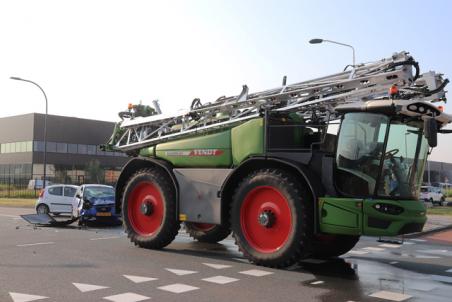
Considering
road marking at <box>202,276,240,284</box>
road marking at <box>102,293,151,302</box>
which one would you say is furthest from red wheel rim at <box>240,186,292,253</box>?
road marking at <box>102,293,151,302</box>

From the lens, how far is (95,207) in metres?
17.5

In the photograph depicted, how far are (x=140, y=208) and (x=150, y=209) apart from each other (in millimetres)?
391

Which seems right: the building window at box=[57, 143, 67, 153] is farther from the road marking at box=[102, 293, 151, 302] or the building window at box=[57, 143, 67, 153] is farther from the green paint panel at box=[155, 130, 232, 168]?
the road marking at box=[102, 293, 151, 302]

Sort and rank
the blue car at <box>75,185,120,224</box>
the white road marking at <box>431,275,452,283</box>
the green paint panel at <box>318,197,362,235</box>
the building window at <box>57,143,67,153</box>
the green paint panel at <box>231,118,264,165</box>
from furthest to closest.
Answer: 1. the building window at <box>57,143,67,153</box>
2. the blue car at <box>75,185,120,224</box>
3. the green paint panel at <box>231,118,264,165</box>
4. the white road marking at <box>431,275,452,283</box>
5. the green paint panel at <box>318,197,362,235</box>

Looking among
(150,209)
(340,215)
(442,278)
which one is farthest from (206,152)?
(442,278)

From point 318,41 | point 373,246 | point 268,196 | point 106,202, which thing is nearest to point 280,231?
point 268,196

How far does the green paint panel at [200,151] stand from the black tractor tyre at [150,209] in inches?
18.6

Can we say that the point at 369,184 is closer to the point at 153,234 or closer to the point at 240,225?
the point at 240,225

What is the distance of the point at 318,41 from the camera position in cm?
2581

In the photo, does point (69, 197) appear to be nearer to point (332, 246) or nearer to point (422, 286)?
point (332, 246)

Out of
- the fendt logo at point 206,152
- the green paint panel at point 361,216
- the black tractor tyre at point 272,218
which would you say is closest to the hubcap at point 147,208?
the fendt logo at point 206,152

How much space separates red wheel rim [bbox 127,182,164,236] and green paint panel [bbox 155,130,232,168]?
0.82 m

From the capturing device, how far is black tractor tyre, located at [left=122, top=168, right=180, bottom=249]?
10.9 m

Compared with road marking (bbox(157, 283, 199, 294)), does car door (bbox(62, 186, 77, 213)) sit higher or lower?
higher
